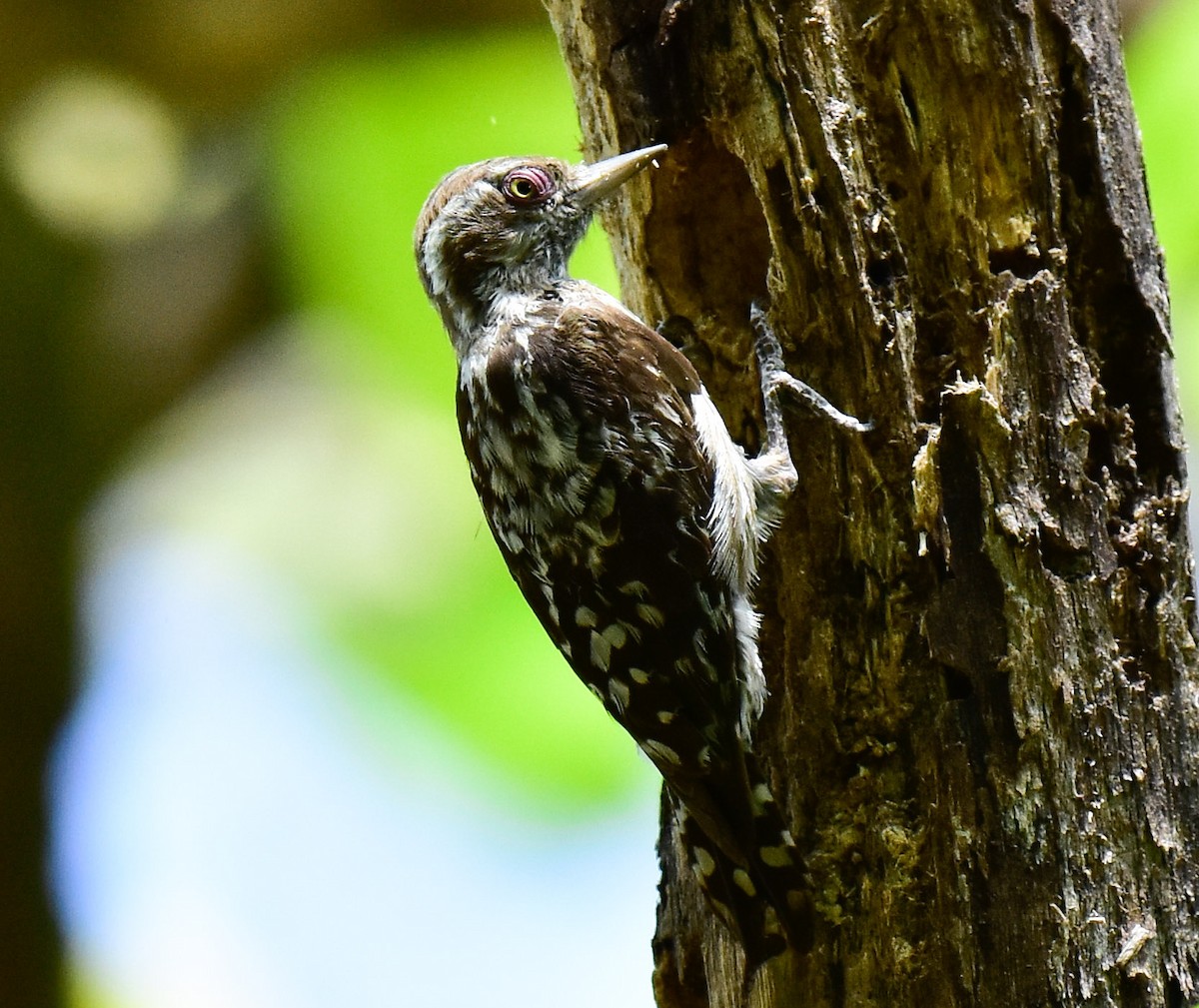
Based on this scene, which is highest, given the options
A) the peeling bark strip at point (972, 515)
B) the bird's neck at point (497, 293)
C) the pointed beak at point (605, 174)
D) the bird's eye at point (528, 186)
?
the bird's eye at point (528, 186)

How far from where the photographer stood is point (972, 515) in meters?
3.14

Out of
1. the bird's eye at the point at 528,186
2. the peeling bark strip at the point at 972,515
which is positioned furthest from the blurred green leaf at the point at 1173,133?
the bird's eye at the point at 528,186

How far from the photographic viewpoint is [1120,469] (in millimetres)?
3273

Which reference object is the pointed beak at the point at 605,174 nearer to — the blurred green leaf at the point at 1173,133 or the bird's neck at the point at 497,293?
the bird's neck at the point at 497,293

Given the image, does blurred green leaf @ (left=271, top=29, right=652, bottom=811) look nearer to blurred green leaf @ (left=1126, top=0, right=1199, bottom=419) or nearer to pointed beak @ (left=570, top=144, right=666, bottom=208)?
pointed beak @ (left=570, top=144, right=666, bottom=208)

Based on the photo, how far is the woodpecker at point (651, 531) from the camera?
3.39 m

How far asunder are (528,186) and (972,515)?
203 centimetres

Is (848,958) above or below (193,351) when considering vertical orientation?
below

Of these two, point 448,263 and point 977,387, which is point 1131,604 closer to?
point 977,387

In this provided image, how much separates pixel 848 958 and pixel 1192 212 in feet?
8.44

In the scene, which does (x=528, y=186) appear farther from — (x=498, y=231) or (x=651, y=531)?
(x=651, y=531)

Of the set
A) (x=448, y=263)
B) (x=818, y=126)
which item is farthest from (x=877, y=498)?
A: (x=448, y=263)

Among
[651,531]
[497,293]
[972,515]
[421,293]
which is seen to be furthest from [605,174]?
[421,293]

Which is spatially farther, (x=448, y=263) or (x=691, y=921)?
(x=448, y=263)
